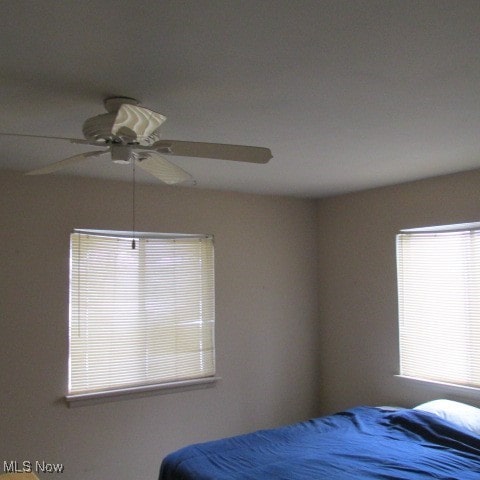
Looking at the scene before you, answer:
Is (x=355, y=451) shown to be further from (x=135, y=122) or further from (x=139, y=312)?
(x=135, y=122)

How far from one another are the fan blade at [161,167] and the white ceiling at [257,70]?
0.21 metres

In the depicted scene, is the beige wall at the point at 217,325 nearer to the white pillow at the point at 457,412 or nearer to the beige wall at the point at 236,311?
the beige wall at the point at 236,311

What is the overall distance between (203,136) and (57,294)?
64.7 inches

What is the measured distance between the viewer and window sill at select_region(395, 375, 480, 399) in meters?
3.12

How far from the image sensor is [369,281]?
392 cm

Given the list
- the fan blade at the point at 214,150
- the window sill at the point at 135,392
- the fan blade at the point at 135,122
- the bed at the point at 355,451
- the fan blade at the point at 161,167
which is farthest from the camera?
the window sill at the point at 135,392

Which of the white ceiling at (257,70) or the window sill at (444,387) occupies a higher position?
the white ceiling at (257,70)

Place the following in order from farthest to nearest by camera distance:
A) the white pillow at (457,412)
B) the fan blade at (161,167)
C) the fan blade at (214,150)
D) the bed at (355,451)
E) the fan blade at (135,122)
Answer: the white pillow at (457,412), the bed at (355,451), the fan blade at (161,167), the fan blade at (214,150), the fan blade at (135,122)

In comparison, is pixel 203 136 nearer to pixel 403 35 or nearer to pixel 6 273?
pixel 403 35

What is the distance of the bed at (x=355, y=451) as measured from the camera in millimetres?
2410

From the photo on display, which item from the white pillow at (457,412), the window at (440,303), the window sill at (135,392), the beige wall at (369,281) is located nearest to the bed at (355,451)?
the white pillow at (457,412)

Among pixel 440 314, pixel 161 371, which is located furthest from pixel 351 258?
pixel 161 371

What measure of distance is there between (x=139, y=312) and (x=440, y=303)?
228 centimetres

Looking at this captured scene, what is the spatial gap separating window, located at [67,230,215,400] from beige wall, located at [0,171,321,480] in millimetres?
104
